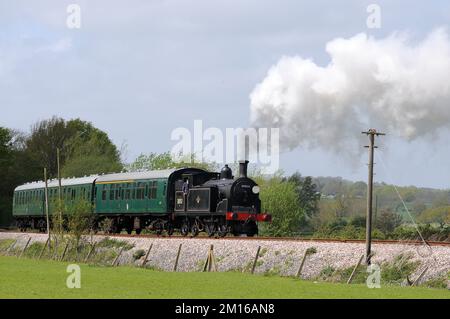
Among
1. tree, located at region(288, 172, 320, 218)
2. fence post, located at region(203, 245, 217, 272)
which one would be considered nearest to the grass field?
fence post, located at region(203, 245, 217, 272)

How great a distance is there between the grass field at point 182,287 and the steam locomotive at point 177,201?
938cm

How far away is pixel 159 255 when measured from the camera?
43.0m

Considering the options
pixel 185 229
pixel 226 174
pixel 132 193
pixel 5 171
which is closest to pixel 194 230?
pixel 185 229

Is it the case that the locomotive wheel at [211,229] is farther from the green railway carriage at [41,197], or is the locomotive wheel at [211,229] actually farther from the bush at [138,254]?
the green railway carriage at [41,197]

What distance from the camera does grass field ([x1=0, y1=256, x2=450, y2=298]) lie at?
2466cm

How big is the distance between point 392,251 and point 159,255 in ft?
46.5

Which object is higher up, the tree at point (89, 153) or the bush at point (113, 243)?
the tree at point (89, 153)

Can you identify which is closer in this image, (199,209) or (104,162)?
(199,209)

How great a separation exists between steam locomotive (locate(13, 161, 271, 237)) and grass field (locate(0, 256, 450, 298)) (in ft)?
30.8

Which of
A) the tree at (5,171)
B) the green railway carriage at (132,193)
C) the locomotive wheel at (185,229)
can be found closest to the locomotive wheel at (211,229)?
the locomotive wheel at (185,229)

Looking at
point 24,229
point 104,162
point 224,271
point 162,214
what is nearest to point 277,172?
point 104,162

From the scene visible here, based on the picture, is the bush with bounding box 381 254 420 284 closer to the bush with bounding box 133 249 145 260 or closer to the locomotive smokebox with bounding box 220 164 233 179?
the locomotive smokebox with bounding box 220 164 233 179

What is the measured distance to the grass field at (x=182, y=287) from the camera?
24.7 meters
